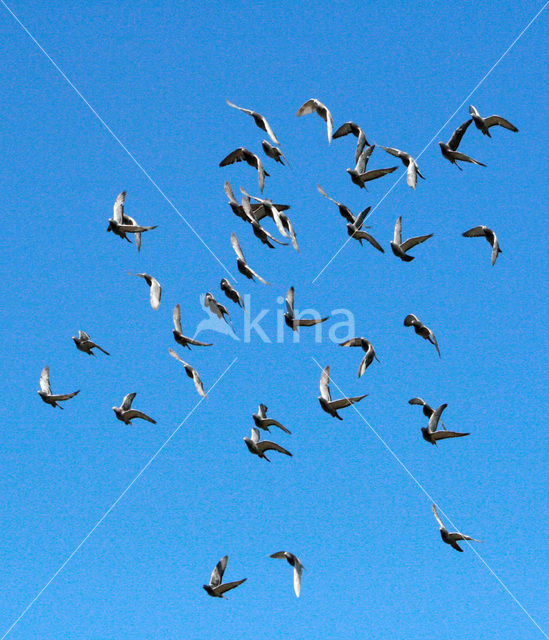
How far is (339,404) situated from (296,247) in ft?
13.5

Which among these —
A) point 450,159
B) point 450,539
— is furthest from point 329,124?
point 450,539

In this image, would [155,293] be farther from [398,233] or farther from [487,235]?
[487,235]

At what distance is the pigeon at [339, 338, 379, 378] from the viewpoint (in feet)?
74.7

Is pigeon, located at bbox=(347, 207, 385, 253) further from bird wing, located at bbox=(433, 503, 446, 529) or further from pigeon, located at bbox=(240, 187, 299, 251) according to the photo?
bird wing, located at bbox=(433, 503, 446, 529)

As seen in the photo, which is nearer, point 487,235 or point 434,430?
point 434,430

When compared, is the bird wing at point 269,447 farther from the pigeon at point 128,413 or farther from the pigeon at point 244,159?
the pigeon at point 244,159

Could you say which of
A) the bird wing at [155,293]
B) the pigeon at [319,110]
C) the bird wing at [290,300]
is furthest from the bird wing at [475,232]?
the bird wing at [155,293]

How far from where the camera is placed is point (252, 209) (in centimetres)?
2386

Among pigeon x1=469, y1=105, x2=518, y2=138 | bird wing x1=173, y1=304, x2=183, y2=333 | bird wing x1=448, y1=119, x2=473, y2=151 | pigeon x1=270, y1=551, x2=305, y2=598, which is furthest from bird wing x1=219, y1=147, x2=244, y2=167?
pigeon x1=270, y1=551, x2=305, y2=598

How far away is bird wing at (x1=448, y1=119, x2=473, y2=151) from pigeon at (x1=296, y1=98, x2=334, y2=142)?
3.28m

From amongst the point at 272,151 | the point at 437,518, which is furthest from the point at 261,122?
the point at 437,518

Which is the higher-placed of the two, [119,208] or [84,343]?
[119,208]

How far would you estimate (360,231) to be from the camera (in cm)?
2402

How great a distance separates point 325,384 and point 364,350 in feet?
4.83
